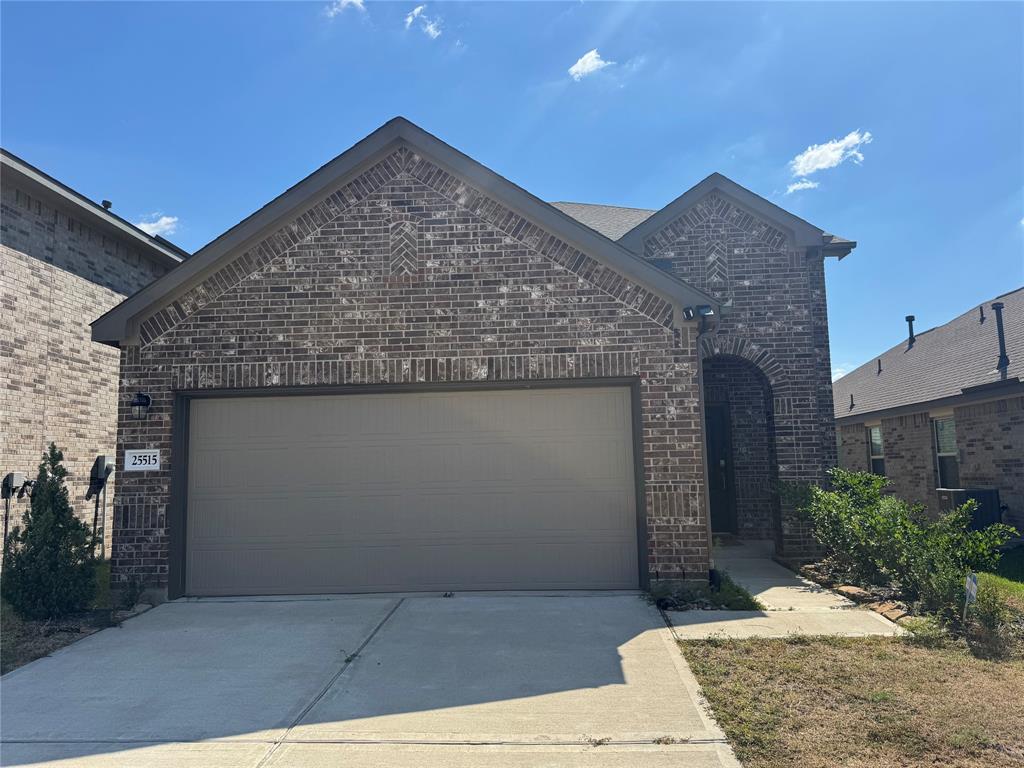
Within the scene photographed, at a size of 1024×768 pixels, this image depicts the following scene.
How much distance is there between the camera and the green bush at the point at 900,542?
6.48 metres

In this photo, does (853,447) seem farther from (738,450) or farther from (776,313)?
(776,313)

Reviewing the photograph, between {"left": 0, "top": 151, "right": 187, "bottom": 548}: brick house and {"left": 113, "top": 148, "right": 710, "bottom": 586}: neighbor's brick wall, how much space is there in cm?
263

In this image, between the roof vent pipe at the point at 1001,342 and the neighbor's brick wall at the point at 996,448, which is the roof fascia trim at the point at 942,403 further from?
the roof vent pipe at the point at 1001,342

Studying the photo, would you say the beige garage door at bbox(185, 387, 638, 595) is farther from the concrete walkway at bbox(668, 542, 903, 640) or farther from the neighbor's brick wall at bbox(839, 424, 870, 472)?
the neighbor's brick wall at bbox(839, 424, 870, 472)

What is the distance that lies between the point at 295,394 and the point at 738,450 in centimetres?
772

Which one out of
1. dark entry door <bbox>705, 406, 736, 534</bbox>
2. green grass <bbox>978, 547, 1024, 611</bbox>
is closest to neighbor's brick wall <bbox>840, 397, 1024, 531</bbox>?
green grass <bbox>978, 547, 1024, 611</bbox>

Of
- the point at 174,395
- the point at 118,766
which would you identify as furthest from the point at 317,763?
the point at 174,395

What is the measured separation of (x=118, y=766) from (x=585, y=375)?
18.8 ft

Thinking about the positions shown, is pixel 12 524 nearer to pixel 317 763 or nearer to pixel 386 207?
pixel 386 207

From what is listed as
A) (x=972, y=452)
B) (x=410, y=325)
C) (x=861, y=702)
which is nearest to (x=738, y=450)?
(x=972, y=452)

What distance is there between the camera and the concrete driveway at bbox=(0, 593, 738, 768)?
4.00m

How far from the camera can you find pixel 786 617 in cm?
675

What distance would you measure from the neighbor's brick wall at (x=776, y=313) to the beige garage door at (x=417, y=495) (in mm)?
3585

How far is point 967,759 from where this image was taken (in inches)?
149
